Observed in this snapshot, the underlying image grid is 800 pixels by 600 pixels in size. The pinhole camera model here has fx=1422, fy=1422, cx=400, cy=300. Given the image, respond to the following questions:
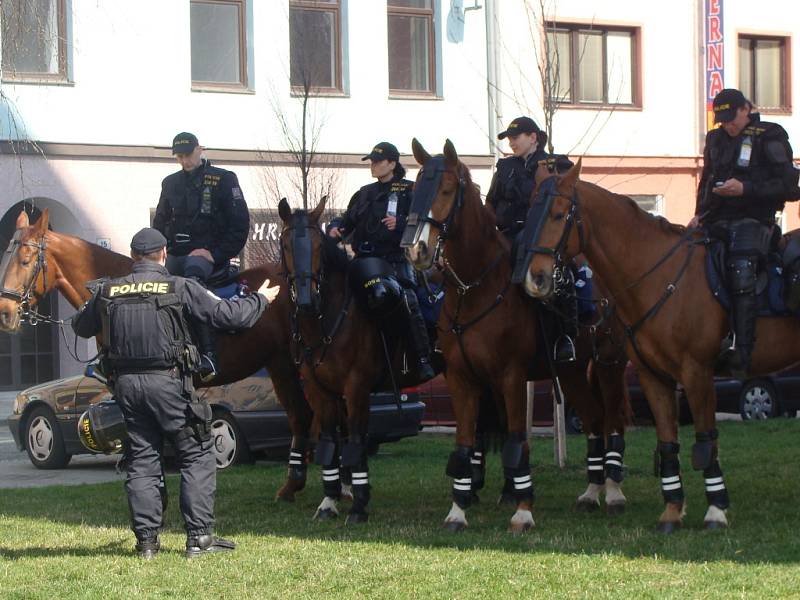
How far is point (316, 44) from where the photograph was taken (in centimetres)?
2625

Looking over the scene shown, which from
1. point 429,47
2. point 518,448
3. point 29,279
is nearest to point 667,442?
point 518,448

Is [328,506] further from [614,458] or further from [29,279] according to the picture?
[29,279]

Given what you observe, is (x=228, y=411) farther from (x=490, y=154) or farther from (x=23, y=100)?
(x=490, y=154)

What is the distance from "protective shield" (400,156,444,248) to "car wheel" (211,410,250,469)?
6.18 meters

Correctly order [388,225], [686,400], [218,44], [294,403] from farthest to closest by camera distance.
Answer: [218,44] → [686,400] → [294,403] → [388,225]

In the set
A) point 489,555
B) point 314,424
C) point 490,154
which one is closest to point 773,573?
point 489,555

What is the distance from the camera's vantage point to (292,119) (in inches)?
1022

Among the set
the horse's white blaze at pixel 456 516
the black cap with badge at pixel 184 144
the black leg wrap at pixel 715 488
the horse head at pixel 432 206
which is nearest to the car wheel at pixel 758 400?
the black leg wrap at pixel 715 488

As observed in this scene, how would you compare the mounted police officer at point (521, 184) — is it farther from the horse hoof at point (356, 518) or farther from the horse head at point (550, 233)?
the horse hoof at point (356, 518)

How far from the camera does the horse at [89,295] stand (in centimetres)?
1152

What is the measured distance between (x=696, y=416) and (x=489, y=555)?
190 centimetres

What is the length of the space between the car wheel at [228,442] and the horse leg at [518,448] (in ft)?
19.1

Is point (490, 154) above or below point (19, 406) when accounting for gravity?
above

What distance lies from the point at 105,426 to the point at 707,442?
13.5 ft
